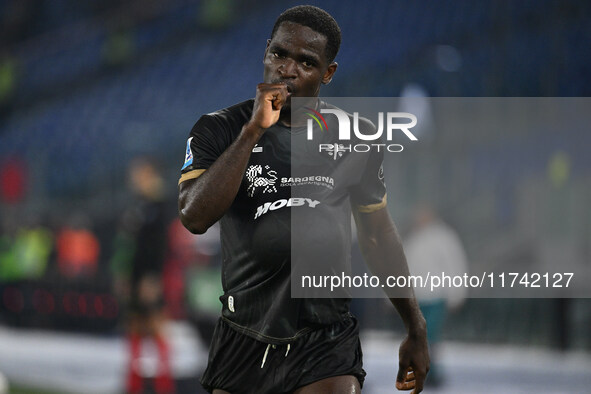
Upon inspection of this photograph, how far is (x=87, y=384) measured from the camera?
9016 millimetres

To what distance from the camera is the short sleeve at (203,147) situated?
2664 millimetres

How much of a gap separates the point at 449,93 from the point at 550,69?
145 centimetres

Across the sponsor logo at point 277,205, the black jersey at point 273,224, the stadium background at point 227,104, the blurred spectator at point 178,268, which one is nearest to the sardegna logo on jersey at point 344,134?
the black jersey at point 273,224

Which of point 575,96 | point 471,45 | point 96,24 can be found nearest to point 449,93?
point 471,45

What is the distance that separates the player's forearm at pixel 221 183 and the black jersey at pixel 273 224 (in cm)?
14

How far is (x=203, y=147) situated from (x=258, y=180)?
0.63 feet

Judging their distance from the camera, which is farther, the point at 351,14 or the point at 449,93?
the point at 351,14

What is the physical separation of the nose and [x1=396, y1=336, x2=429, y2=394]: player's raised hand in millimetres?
963

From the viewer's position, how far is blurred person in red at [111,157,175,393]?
8.14 metres

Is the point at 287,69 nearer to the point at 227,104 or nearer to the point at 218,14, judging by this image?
the point at 227,104

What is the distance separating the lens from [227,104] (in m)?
14.6

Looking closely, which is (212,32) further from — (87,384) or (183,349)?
(87,384)

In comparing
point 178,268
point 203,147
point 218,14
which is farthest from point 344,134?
point 218,14

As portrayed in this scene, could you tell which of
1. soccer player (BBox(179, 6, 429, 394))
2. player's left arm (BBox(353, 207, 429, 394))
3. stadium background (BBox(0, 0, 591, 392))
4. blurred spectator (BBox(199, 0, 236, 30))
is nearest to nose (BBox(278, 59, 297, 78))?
soccer player (BBox(179, 6, 429, 394))
